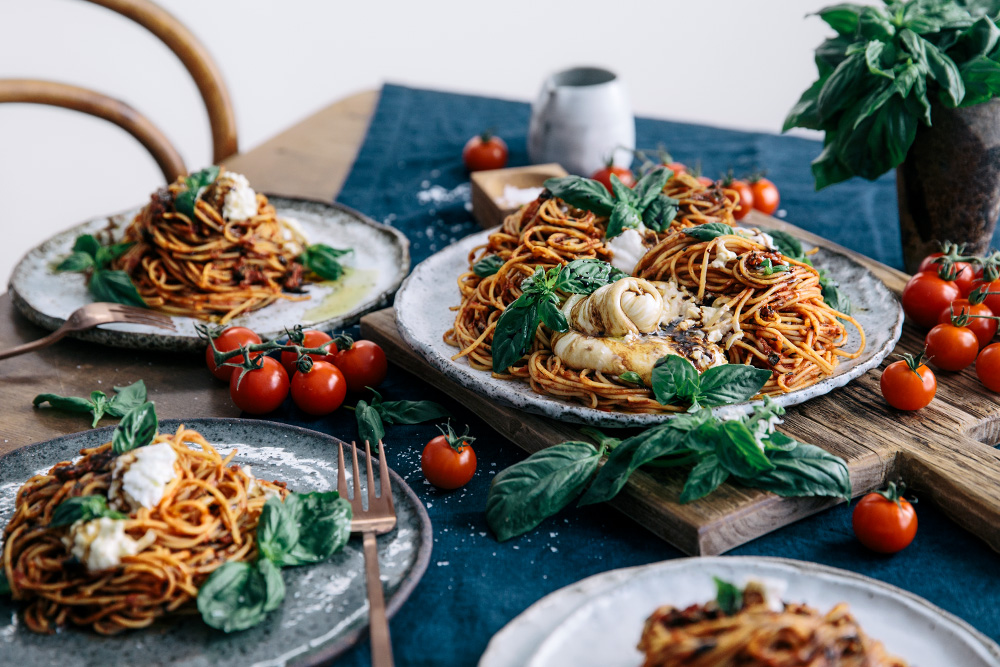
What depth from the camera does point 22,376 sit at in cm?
289

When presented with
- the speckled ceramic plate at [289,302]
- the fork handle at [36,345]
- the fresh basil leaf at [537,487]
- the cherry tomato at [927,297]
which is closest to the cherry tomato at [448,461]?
the fresh basil leaf at [537,487]

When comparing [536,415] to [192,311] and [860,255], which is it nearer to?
[192,311]

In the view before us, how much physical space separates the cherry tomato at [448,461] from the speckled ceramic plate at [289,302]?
0.88 meters

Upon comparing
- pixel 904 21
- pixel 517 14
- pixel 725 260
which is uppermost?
pixel 904 21

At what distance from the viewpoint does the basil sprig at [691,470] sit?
211cm

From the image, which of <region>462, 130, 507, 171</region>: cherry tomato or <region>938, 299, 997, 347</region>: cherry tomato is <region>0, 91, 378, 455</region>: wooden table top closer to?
<region>462, 130, 507, 171</region>: cherry tomato

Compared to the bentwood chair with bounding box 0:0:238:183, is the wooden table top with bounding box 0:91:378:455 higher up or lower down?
lower down

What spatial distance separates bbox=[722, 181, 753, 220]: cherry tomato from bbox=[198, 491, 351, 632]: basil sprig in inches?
90.3

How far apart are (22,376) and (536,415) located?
1.64 meters

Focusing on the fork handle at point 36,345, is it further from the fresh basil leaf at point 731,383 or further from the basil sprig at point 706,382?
the fresh basil leaf at point 731,383

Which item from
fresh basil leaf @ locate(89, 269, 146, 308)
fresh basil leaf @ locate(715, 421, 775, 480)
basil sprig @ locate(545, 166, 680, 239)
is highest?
basil sprig @ locate(545, 166, 680, 239)

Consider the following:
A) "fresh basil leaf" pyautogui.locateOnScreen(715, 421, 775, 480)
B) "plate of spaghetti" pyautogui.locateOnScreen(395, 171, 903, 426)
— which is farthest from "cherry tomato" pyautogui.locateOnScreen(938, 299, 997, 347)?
"fresh basil leaf" pyautogui.locateOnScreen(715, 421, 775, 480)

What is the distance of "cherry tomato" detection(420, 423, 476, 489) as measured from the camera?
7.58ft

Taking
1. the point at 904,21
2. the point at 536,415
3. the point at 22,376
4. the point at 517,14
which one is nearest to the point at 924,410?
the point at 536,415
